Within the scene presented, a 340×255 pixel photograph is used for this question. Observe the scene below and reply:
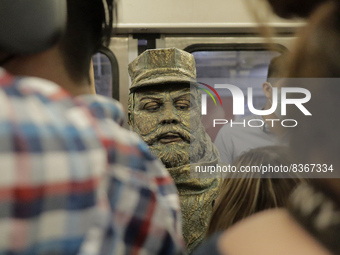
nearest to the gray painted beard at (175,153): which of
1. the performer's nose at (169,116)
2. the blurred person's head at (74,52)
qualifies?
the performer's nose at (169,116)

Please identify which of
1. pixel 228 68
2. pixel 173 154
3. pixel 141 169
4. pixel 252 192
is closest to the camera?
pixel 141 169

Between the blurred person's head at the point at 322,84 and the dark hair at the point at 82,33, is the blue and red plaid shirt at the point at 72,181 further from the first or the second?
the blurred person's head at the point at 322,84

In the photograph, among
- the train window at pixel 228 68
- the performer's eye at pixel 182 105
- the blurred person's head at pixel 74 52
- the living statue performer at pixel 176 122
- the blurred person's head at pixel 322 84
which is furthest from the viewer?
the train window at pixel 228 68

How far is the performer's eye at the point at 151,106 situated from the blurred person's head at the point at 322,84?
49.2 inches

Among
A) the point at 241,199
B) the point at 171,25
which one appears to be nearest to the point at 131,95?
the point at 171,25

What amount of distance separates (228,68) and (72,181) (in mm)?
1682

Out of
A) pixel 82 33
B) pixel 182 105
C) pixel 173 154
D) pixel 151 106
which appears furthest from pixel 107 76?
pixel 82 33

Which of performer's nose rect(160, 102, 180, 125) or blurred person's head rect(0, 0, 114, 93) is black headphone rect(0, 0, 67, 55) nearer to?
blurred person's head rect(0, 0, 114, 93)

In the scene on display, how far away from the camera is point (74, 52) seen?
48cm

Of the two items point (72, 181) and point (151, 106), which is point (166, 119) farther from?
point (72, 181)

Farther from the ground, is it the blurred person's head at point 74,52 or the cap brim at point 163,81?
the cap brim at point 163,81

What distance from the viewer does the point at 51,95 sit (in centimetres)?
37

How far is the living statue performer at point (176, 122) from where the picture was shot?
1449 millimetres

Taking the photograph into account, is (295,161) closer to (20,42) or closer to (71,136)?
(71,136)
